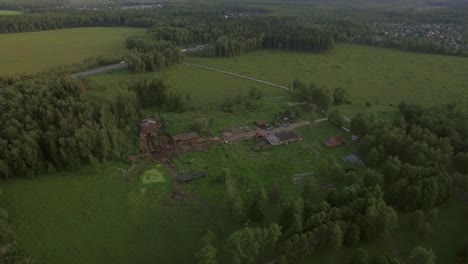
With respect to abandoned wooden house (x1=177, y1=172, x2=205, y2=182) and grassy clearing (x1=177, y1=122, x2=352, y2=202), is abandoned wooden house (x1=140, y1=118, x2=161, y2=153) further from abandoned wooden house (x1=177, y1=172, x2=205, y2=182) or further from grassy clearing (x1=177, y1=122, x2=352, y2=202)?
abandoned wooden house (x1=177, y1=172, x2=205, y2=182)

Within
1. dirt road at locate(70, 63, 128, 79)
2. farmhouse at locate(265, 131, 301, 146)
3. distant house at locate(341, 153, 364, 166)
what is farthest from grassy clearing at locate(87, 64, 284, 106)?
distant house at locate(341, 153, 364, 166)

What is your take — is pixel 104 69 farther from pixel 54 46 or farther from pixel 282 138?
→ pixel 282 138

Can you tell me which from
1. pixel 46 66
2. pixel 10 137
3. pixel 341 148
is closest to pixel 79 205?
pixel 10 137

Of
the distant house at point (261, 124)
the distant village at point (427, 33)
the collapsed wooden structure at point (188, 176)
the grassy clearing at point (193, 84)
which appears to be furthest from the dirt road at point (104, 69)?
the distant village at point (427, 33)

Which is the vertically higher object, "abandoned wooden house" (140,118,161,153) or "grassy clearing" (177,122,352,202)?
"abandoned wooden house" (140,118,161,153)

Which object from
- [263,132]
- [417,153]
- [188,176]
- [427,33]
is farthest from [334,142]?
[427,33]
